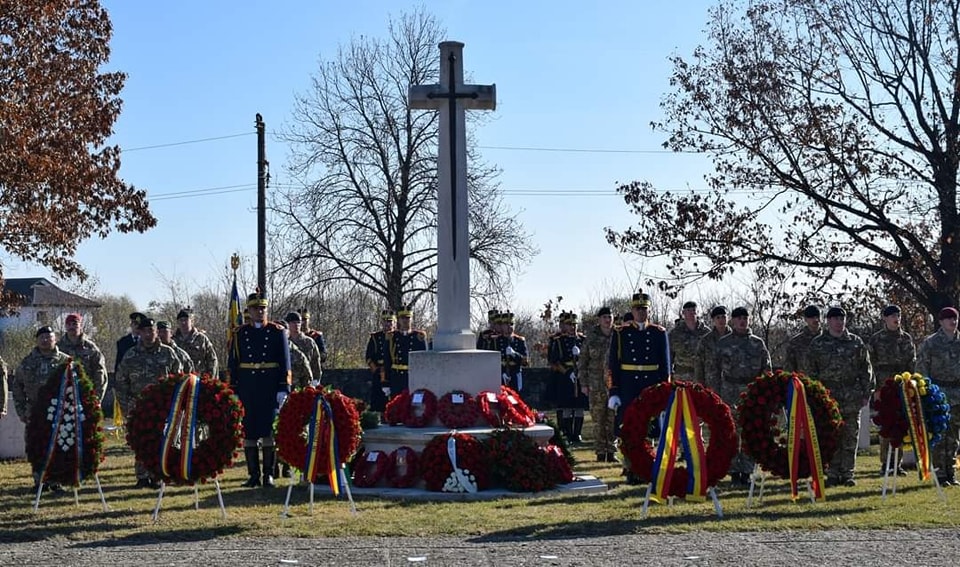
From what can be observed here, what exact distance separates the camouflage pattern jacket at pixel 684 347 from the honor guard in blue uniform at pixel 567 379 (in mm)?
2176

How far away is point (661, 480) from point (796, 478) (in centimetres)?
144

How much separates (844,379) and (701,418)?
2.76 meters

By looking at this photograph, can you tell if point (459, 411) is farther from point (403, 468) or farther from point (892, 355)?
point (892, 355)

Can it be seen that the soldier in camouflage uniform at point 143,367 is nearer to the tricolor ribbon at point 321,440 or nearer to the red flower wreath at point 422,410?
the red flower wreath at point 422,410

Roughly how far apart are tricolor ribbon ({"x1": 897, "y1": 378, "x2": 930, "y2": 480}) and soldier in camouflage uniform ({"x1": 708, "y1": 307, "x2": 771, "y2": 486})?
1911 millimetres

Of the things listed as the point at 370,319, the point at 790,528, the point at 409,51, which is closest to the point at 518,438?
the point at 790,528

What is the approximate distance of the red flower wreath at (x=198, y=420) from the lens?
11148mm

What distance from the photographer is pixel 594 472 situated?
15.1 meters

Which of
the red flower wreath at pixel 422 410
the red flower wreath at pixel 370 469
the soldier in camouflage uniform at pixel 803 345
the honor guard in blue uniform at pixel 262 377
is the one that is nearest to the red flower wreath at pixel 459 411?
the red flower wreath at pixel 422 410

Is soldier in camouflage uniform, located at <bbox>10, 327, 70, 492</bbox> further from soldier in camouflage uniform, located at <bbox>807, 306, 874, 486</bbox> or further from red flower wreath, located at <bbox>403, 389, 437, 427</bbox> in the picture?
soldier in camouflage uniform, located at <bbox>807, 306, 874, 486</bbox>

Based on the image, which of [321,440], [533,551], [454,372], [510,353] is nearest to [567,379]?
[510,353]

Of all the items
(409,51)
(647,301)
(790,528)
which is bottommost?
(790,528)

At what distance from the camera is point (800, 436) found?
38.1ft

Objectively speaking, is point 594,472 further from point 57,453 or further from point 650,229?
point 650,229
